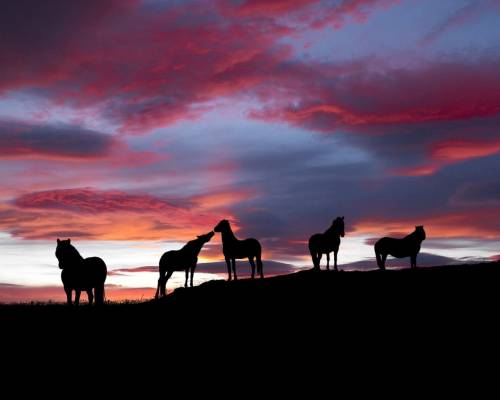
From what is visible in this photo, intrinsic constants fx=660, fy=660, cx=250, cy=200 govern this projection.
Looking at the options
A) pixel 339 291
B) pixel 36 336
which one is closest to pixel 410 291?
pixel 339 291

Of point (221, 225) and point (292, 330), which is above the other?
point (221, 225)

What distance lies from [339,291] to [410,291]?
8.59ft

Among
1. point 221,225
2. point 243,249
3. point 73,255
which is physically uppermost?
point 221,225

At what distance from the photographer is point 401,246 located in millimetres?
35125

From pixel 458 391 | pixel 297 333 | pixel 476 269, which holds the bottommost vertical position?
pixel 458 391

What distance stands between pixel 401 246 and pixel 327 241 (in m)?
4.27

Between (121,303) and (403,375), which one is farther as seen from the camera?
(121,303)

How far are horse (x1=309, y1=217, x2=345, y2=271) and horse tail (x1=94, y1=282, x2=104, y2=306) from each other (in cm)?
1082

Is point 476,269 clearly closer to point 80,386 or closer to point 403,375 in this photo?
point 403,375

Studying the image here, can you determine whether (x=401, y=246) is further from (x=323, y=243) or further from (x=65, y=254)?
Result: (x=65, y=254)

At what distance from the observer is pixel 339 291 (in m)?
25.0

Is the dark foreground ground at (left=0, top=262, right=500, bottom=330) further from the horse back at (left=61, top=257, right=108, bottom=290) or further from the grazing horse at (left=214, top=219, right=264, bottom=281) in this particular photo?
the grazing horse at (left=214, top=219, right=264, bottom=281)

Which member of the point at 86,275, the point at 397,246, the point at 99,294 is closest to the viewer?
the point at 86,275

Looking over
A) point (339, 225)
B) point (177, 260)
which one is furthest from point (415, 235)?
point (177, 260)
